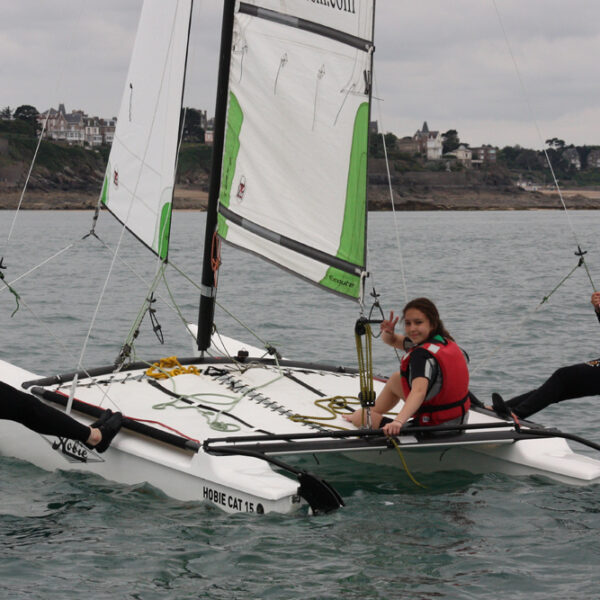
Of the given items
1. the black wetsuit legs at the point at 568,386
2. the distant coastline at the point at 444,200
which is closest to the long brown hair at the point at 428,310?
the black wetsuit legs at the point at 568,386

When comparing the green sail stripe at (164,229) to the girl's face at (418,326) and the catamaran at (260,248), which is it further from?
the girl's face at (418,326)

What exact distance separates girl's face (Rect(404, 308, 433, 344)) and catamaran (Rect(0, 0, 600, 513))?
32 cm

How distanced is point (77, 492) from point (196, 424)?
0.83 m

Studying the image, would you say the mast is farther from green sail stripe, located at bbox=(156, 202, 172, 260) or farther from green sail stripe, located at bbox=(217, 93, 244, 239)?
green sail stripe, located at bbox=(156, 202, 172, 260)

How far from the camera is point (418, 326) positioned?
18.7 ft

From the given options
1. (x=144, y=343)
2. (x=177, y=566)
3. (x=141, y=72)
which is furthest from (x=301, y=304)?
(x=177, y=566)

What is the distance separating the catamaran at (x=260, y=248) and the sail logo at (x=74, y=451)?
0.01 metres

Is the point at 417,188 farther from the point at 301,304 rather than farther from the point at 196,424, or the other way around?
the point at 196,424

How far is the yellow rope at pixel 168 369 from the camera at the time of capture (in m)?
7.14

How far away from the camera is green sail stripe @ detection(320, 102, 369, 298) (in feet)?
21.9

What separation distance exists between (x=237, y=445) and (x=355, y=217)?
2.01 m

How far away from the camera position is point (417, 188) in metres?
→ 96.1

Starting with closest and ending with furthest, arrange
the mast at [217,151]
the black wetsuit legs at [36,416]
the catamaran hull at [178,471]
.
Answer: the catamaran hull at [178,471], the black wetsuit legs at [36,416], the mast at [217,151]

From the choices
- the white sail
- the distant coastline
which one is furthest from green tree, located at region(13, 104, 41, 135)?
the white sail
